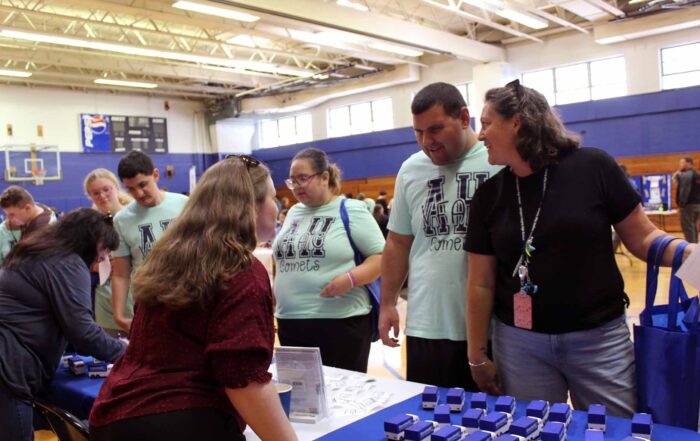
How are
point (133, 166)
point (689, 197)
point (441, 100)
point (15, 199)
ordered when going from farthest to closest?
point (689, 197) < point (15, 199) < point (133, 166) < point (441, 100)

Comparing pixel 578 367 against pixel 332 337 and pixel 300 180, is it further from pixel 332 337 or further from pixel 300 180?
pixel 300 180

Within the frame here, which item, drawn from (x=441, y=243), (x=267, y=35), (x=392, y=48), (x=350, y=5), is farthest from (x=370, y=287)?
(x=392, y=48)

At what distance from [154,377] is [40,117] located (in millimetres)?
17695

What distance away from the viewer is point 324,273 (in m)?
2.63

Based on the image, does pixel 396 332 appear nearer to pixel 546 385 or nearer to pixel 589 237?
pixel 546 385

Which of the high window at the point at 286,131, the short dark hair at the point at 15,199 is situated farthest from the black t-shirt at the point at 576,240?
the high window at the point at 286,131

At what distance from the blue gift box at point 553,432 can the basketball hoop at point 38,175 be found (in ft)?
56.8

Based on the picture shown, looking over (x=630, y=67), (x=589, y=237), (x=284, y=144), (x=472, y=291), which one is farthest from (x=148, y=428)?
(x=284, y=144)

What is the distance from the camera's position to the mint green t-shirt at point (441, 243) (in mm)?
2043

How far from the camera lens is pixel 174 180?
19203 mm

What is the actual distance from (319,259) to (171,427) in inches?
57.8

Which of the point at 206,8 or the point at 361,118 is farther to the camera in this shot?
the point at 361,118

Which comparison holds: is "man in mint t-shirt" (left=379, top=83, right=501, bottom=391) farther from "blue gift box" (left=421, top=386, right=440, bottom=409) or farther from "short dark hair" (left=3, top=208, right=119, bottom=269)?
"short dark hair" (left=3, top=208, right=119, bottom=269)

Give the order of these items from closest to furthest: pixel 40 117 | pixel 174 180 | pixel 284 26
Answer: pixel 284 26 < pixel 40 117 < pixel 174 180
